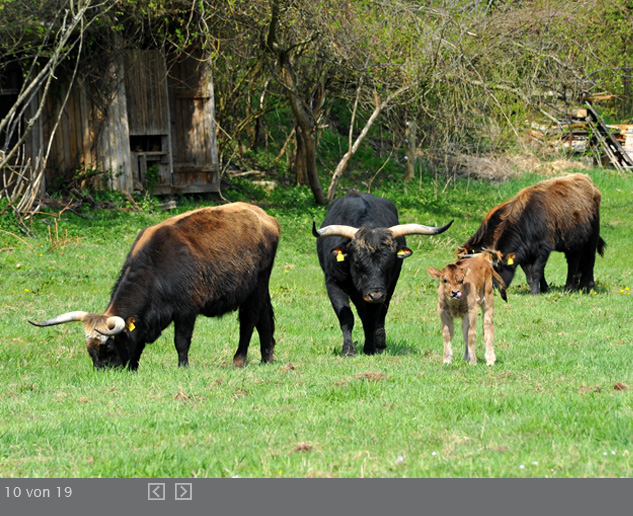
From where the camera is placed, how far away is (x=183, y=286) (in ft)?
33.3

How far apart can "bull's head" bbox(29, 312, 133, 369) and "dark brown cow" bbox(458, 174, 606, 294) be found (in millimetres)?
7890

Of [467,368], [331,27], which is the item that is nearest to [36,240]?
[331,27]

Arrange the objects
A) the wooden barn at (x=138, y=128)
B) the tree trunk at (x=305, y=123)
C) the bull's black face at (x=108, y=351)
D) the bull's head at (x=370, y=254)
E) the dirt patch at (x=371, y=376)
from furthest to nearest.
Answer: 1. the tree trunk at (x=305, y=123)
2. the wooden barn at (x=138, y=128)
3. the bull's head at (x=370, y=254)
4. the bull's black face at (x=108, y=351)
5. the dirt patch at (x=371, y=376)

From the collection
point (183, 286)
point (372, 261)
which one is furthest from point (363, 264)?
point (183, 286)

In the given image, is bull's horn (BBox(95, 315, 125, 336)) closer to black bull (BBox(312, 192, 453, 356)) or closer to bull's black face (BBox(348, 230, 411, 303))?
black bull (BBox(312, 192, 453, 356))

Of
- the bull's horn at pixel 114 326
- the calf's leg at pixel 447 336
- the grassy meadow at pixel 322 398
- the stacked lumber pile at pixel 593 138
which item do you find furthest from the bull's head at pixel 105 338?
the stacked lumber pile at pixel 593 138

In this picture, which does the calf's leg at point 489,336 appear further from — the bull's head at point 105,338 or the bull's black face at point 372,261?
the bull's head at point 105,338

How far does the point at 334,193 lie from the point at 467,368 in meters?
19.0

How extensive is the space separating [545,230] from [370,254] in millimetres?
7041

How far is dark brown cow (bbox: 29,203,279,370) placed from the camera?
32.4 feet

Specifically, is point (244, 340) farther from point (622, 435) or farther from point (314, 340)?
point (622, 435)

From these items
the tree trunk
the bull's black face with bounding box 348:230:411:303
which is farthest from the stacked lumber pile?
the bull's black face with bounding box 348:230:411:303

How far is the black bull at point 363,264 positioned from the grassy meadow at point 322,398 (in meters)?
0.52

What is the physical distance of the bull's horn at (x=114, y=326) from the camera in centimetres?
955
